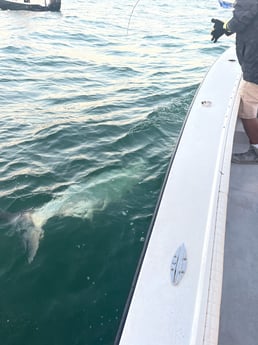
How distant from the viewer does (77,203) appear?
15.5 ft

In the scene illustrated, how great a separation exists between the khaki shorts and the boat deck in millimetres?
651

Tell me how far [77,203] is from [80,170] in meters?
0.86

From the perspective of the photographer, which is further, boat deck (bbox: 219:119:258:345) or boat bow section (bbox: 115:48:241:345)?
boat deck (bbox: 219:119:258:345)

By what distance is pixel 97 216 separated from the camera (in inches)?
178

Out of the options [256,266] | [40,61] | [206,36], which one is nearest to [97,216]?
[256,266]

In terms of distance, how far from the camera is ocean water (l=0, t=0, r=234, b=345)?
3441 mm

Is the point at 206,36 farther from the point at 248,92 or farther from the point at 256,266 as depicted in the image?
the point at 256,266

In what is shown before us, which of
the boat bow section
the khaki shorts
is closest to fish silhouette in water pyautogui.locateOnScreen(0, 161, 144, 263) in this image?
the boat bow section

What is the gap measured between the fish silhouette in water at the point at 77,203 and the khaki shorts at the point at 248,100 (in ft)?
5.36

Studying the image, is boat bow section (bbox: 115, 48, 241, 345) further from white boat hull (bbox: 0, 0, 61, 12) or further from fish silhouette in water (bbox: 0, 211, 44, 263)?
white boat hull (bbox: 0, 0, 61, 12)

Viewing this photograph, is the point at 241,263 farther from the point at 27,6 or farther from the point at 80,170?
the point at 27,6

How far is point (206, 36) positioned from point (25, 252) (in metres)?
12.9

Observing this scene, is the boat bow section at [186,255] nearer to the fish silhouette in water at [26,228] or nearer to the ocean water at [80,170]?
the ocean water at [80,170]

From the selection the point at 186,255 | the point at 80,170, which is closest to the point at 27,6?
the point at 80,170
